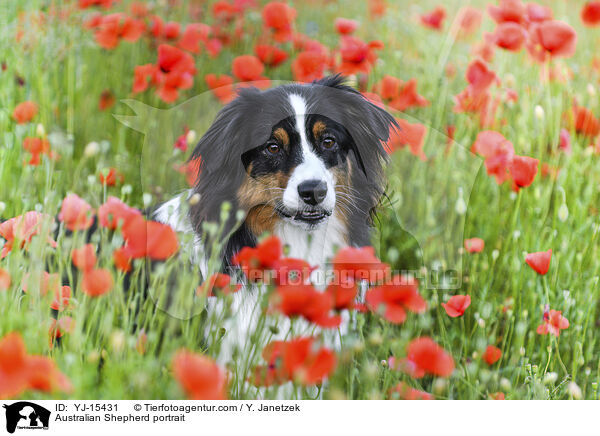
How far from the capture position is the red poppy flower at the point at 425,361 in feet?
3.39

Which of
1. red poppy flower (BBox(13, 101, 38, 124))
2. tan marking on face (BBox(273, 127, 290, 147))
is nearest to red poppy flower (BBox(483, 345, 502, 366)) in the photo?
tan marking on face (BBox(273, 127, 290, 147))

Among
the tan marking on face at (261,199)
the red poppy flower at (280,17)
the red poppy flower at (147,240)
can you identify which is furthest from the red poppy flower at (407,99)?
the red poppy flower at (147,240)

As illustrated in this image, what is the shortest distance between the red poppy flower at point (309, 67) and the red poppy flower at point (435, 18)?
44cm

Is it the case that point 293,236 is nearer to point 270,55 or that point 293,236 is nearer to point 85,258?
point 85,258

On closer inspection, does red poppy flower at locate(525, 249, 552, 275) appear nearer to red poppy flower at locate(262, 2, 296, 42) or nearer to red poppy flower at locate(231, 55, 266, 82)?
red poppy flower at locate(231, 55, 266, 82)

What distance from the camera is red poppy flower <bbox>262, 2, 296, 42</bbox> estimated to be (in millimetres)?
1937

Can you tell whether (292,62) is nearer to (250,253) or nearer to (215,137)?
(215,137)

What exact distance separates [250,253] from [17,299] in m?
0.56

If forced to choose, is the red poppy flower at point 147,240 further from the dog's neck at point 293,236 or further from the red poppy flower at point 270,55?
the red poppy flower at point 270,55

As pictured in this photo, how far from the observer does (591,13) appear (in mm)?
2051

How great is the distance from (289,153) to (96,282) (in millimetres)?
602

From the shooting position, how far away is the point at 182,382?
0.87 metres

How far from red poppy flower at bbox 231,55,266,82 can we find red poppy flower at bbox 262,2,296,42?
0.46 feet
